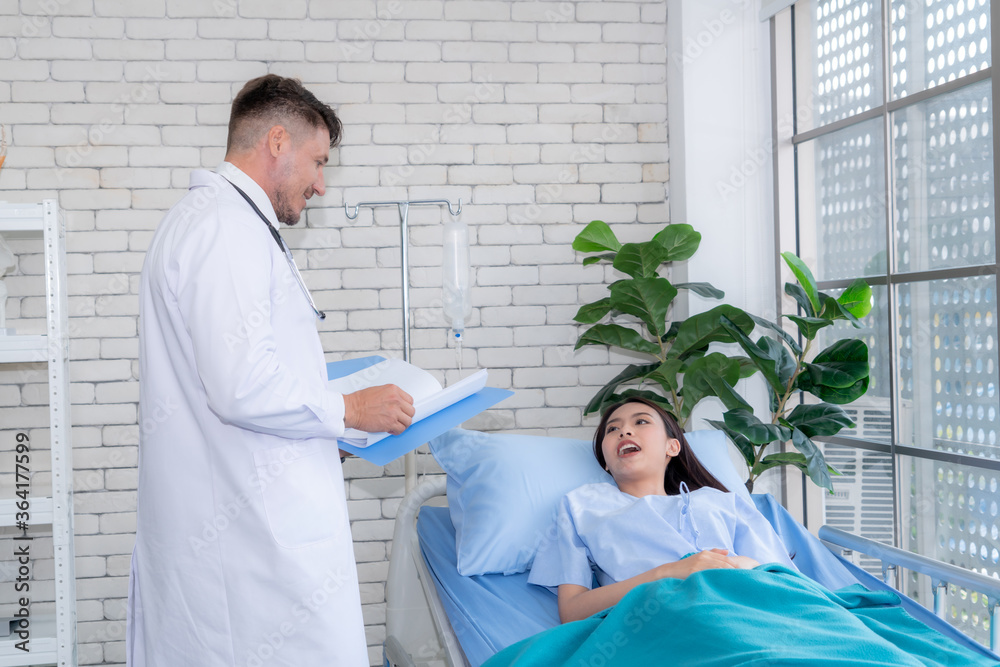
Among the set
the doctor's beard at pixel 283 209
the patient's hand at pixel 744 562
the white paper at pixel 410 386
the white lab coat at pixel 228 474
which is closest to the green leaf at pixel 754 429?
the patient's hand at pixel 744 562

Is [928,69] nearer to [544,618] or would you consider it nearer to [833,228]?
[833,228]

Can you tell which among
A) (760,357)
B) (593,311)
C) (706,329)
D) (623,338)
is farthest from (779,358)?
(593,311)

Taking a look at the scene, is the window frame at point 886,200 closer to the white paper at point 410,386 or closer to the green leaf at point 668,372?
the green leaf at point 668,372

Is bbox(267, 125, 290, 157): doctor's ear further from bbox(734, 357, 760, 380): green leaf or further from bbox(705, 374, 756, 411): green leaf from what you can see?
bbox(734, 357, 760, 380): green leaf

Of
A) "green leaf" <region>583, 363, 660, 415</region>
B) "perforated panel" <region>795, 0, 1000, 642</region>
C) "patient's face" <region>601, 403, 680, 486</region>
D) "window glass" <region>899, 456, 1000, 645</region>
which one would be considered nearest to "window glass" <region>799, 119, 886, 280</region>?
"perforated panel" <region>795, 0, 1000, 642</region>

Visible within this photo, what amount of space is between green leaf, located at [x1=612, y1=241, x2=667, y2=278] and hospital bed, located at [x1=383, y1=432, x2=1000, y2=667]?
646mm

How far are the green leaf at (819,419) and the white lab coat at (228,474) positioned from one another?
1.55m

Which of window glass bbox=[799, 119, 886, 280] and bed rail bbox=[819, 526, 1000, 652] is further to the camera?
window glass bbox=[799, 119, 886, 280]

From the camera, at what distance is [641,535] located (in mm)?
1772

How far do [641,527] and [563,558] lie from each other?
0.19 meters

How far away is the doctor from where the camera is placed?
1.35 meters

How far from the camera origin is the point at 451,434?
2324 mm

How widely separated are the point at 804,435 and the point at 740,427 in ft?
0.72

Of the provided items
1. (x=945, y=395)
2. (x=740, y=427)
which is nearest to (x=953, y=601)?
(x=945, y=395)
